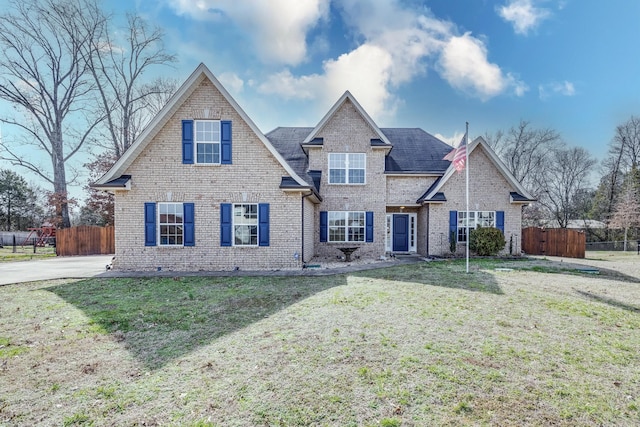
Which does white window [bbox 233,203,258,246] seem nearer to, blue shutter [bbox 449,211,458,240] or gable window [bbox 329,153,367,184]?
gable window [bbox 329,153,367,184]

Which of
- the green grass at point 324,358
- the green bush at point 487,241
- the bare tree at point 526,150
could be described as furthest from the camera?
the bare tree at point 526,150

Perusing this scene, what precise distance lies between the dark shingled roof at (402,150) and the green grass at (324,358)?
9589 mm

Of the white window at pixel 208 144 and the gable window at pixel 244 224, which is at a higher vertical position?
the white window at pixel 208 144

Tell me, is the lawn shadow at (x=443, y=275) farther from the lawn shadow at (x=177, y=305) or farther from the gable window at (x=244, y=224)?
the gable window at (x=244, y=224)

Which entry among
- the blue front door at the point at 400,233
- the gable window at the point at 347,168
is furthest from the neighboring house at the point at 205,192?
the blue front door at the point at 400,233

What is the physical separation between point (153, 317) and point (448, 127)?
93.7 feet

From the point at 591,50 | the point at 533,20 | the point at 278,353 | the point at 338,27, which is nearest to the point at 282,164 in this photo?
the point at 278,353

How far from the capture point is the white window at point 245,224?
475 inches

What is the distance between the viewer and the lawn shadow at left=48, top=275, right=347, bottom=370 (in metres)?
4.92

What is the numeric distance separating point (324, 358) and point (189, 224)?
9.49 m

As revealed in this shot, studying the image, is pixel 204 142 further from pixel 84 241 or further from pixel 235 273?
pixel 84 241

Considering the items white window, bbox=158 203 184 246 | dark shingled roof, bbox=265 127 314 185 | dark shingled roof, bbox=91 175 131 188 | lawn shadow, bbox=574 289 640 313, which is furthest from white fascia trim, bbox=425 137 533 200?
dark shingled roof, bbox=91 175 131 188

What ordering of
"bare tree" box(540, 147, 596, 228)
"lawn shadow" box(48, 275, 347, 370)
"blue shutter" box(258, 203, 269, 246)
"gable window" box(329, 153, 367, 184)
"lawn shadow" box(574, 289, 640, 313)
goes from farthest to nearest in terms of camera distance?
1. "bare tree" box(540, 147, 596, 228)
2. "gable window" box(329, 153, 367, 184)
3. "blue shutter" box(258, 203, 269, 246)
4. "lawn shadow" box(574, 289, 640, 313)
5. "lawn shadow" box(48, 275, 347, 370)

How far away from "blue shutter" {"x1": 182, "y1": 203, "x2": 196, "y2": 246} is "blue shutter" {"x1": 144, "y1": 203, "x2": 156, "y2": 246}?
1253mm
